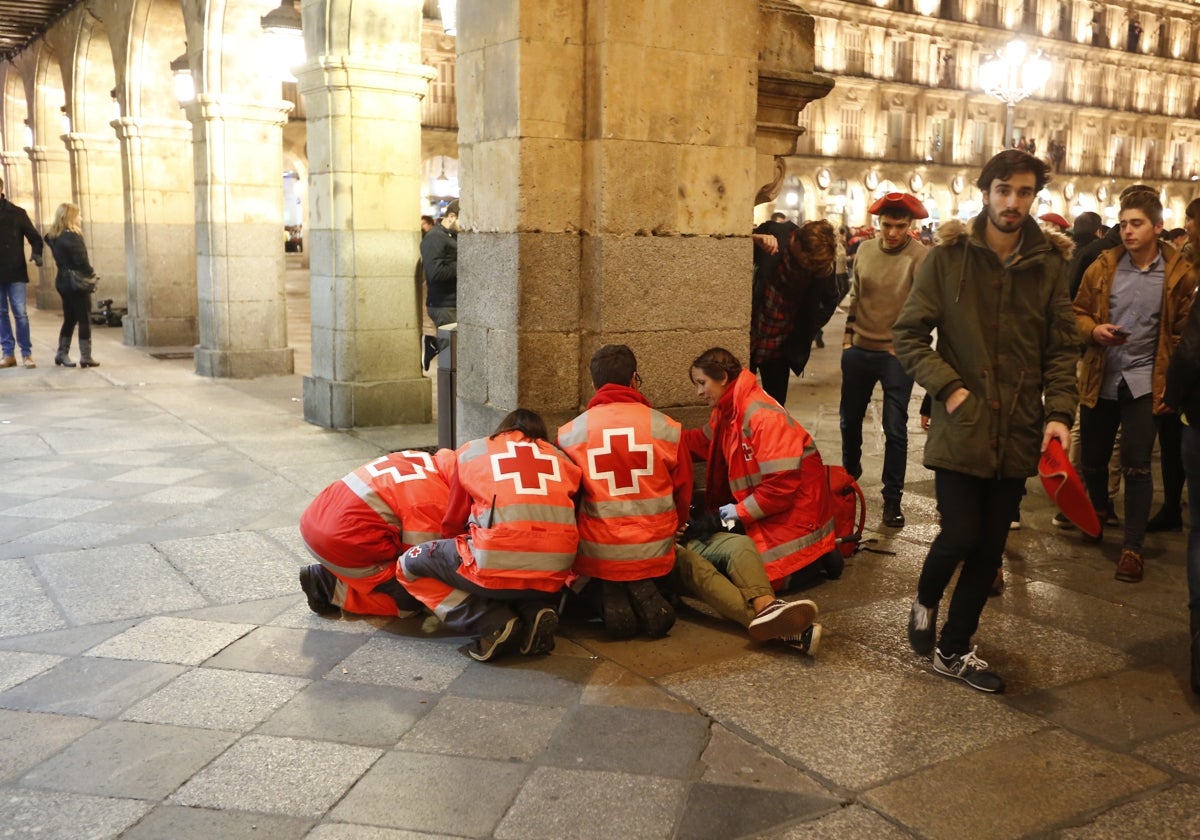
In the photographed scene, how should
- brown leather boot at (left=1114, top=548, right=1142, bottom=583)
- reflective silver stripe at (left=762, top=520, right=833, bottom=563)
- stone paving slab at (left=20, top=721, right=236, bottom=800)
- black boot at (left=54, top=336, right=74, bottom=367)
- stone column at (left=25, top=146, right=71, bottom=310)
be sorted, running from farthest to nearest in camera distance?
stone column at (left=25, top=146, right=71, bottom=310)
black boot at (left=54, top=336, right=74, bottom=367)
brown leather boot at (left=1114, top=548, right=1142, bottom=583)
reflective silver stripe at (left=762, top=520, right=833, bottom=563)
stone paving slab at (left=20, top=721, right=236, bottom=800)

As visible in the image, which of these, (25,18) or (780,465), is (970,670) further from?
(25,18)

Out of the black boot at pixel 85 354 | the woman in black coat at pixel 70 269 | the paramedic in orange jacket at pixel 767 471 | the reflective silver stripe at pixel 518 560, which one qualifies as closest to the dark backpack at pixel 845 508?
the paramedic in orange jacket at pixel 767 471

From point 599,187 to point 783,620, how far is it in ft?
7.18

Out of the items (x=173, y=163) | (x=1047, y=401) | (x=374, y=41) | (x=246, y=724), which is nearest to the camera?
(x=246, y=724)

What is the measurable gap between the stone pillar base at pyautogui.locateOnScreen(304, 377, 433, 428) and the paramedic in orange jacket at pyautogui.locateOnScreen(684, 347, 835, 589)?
435cm

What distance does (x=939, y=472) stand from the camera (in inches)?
147

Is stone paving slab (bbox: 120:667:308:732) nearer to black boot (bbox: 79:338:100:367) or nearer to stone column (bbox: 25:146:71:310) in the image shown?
black boot (bbox: 79:338:100:367)

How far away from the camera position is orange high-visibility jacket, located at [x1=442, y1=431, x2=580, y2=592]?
3834 millimetres

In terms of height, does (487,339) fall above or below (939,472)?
above

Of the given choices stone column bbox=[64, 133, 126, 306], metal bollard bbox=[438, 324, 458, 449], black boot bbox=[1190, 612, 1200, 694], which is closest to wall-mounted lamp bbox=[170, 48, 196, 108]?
stone column bbox=[64, 133, 126, 306]

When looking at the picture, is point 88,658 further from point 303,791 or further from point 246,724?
point 303,791

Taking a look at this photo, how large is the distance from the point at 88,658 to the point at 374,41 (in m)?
5.54

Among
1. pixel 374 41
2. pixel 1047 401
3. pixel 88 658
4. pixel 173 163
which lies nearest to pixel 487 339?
pixel 88 658

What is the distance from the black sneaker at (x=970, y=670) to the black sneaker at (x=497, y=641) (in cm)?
145
